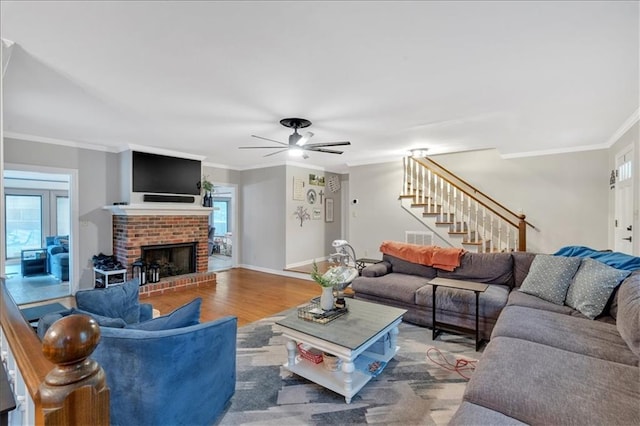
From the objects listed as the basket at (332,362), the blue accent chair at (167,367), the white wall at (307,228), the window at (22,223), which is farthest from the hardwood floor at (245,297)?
the window at (22,223)

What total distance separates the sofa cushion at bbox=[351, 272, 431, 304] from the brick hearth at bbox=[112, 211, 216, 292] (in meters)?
3.14

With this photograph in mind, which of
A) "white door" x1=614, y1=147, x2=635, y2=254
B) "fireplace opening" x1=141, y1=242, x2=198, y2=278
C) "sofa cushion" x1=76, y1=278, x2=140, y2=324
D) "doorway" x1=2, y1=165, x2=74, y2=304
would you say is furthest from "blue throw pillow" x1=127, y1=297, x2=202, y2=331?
"doorway" x1=2, y1=165, x2=74, y2=304

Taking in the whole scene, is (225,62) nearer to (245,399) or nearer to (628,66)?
(245,399)

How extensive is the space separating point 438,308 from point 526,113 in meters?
2.36

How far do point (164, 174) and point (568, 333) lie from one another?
5753mm

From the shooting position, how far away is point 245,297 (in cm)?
471

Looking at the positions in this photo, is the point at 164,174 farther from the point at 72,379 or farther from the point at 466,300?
the point at 72,379

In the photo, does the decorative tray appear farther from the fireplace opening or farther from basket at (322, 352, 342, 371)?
the fireplace opening

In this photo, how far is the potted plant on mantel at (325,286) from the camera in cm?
253

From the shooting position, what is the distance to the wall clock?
22.7 feet

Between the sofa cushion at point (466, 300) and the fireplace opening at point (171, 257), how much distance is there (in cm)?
431

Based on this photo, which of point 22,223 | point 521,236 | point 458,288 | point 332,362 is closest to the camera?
point 332,362

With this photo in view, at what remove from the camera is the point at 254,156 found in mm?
5809

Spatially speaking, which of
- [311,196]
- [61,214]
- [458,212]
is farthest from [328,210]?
[61,214]
